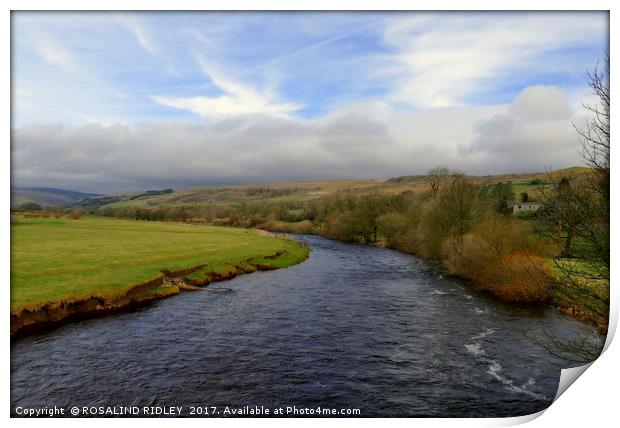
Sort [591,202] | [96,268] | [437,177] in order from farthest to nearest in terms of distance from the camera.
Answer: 1. [437,177]
2. [96,268]
3. [591,202]

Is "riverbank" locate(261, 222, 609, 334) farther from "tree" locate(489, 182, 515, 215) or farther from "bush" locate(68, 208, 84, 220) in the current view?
"bush" locate(68, 208, 84, 220)

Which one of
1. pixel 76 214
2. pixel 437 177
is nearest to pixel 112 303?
pixel 76 214

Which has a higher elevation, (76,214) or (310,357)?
(76,214)

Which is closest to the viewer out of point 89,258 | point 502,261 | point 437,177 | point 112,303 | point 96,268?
point 112,303

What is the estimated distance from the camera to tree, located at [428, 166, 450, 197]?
38.9 meters

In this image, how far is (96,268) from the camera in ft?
74.0

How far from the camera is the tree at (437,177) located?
3891cm

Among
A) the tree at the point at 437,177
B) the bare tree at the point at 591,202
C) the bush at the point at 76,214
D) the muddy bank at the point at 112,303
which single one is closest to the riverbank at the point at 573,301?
the bare tree at the point at 591,202

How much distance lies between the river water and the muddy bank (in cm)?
86

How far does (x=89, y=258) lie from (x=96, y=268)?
8.93ft

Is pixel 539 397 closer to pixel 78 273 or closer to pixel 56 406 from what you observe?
pixel 56 406

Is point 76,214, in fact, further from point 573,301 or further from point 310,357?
point 573,301

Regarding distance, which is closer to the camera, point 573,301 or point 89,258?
point 573,301
